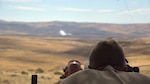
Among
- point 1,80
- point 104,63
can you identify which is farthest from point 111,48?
point 1,80

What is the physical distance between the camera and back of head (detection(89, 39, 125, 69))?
2.29 m

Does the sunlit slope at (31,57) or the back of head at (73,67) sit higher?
the sunlit slope at (31,57)

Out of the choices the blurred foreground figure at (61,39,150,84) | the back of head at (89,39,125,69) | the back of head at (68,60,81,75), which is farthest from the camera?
the back of head at (68,60,81,75)

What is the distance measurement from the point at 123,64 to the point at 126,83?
0.24 m

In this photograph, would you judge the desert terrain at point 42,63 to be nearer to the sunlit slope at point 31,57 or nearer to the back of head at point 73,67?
the sunlit slope at point 31,57

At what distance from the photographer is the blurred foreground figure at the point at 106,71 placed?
2.15 meters

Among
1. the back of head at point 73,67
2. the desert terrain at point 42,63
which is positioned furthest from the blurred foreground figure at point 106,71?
the desert terrain at point 42,63

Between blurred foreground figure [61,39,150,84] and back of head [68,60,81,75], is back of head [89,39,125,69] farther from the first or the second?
back of head [68,60,81,75]

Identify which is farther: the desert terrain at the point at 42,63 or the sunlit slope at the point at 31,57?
the sunlit slope at the point at 31,57

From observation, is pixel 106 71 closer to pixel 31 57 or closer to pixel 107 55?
pixel 107 55

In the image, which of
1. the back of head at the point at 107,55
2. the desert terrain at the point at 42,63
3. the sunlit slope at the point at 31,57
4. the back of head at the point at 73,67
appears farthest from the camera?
the sunlit slope at the point at 31,57

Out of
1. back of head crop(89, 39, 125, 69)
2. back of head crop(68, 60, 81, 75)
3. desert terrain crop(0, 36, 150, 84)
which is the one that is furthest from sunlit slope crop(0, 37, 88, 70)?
back of head crop(89, 39, 125, 69)

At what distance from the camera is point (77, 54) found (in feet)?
244

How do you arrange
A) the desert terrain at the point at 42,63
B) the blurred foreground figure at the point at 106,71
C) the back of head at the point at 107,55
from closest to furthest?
the blurred foreground figure at the point at 106,71, the back of head at the point at 107,55, the desert terrain at the point at 42,63
